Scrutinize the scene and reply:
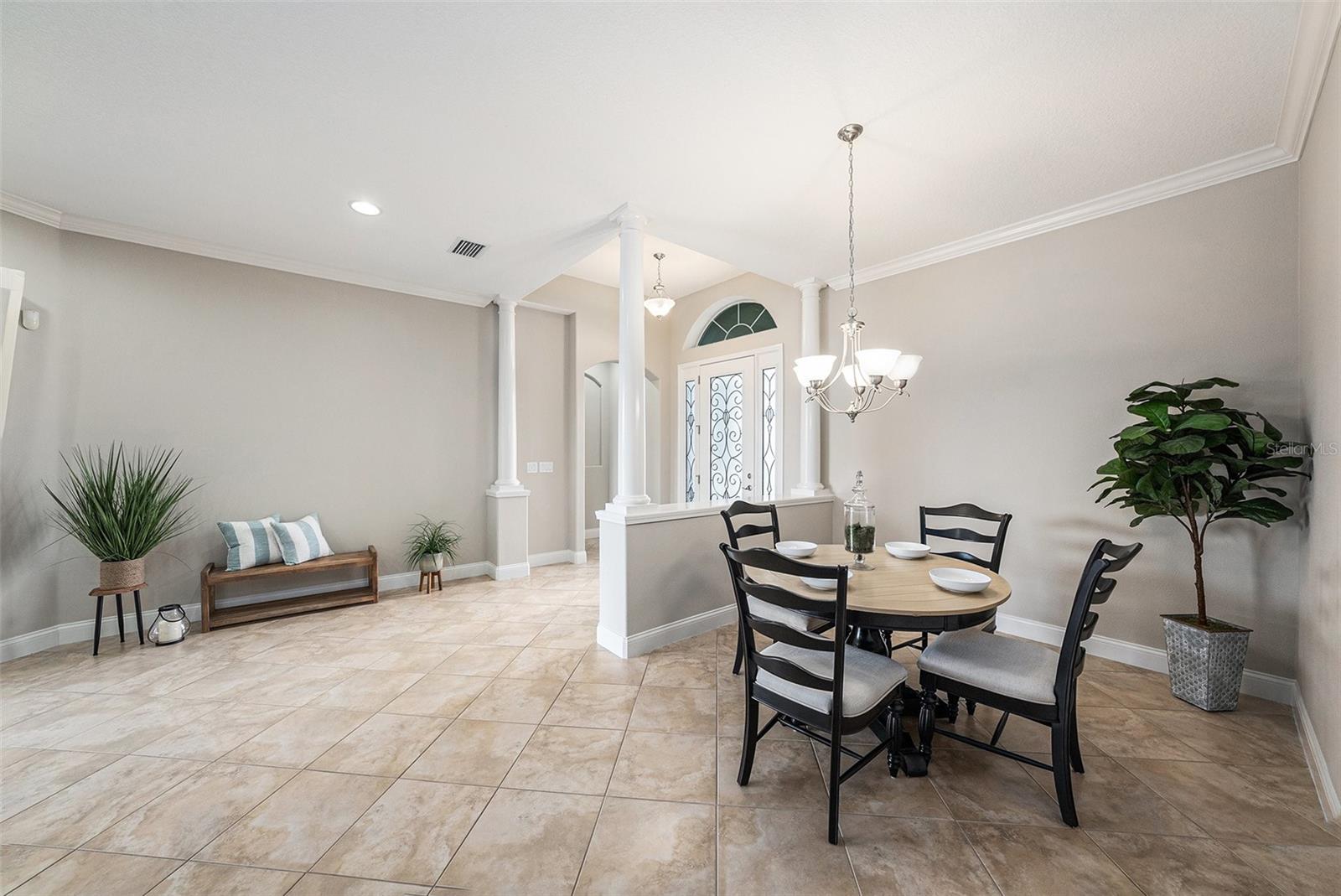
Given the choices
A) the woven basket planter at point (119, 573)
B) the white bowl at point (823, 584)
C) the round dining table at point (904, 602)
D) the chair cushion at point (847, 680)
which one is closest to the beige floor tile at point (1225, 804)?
the round dining table at point (904, 602)

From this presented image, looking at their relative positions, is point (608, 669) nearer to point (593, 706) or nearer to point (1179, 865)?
point (593, 706)

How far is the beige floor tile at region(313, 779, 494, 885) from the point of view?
1532 mm

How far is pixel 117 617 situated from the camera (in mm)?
3408

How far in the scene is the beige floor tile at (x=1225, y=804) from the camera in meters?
1.66

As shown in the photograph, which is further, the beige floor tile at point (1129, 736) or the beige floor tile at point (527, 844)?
the beige floor tile at point (1129, 736)

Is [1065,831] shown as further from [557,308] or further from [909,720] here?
[557,308]

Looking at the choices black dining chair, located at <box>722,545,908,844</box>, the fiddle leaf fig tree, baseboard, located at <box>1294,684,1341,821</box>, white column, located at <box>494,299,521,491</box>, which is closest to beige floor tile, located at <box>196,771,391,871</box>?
black dining chair, located at <box>722,545,908,844</box>

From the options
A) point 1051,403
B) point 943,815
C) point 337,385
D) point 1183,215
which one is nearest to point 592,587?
point 337,385

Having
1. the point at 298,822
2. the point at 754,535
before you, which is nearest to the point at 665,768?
the point at 298,822

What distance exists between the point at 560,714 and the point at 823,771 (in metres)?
1.24

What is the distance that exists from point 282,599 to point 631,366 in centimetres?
344

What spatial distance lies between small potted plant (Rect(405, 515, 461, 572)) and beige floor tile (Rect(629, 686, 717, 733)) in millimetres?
2767

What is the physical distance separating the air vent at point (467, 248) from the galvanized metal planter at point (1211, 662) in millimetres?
4874

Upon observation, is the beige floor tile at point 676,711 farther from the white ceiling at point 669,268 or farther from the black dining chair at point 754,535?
the white ceiling at point 669,268
